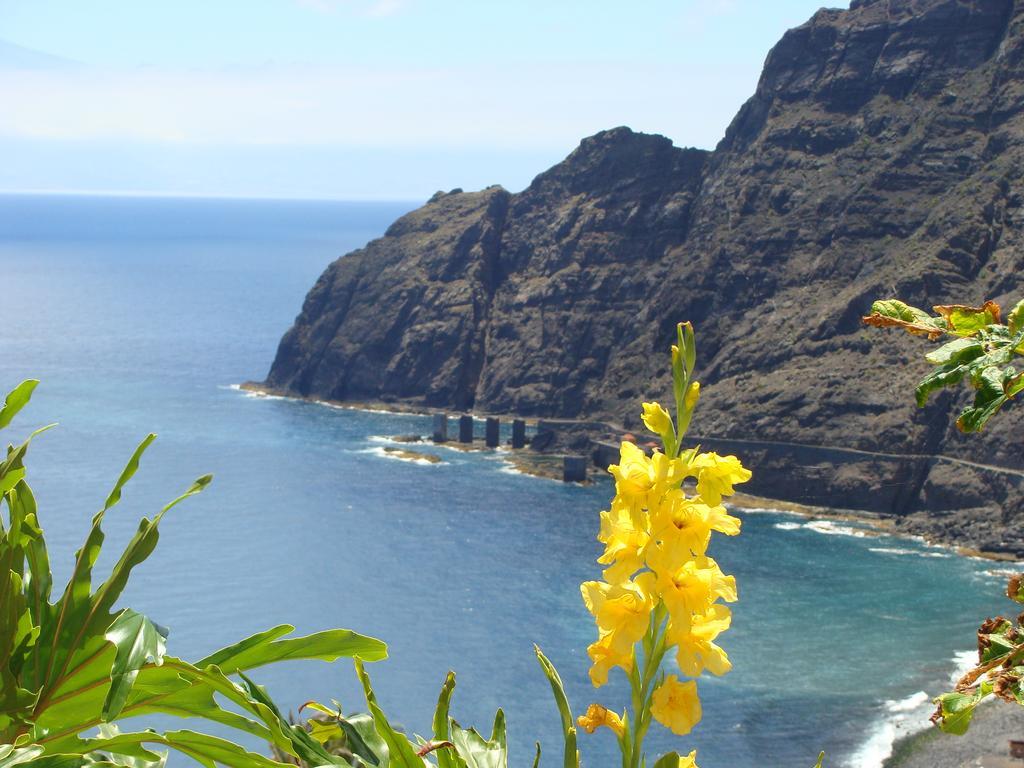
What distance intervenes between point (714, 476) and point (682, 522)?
0.14 m

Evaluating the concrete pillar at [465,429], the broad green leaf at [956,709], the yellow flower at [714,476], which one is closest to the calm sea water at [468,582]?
the concrete pillar at [465,429]

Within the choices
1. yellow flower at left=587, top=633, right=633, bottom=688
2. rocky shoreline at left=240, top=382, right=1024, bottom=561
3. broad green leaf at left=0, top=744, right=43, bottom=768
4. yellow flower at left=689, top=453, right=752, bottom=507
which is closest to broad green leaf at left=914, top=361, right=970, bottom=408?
yellow flower at left=689, top=453, right=752, bottom=507

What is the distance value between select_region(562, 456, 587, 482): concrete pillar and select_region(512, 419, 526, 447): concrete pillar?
13270 millimetres

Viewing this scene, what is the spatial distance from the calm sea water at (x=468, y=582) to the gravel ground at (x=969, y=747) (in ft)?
3.12

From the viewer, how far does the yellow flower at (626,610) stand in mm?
3121

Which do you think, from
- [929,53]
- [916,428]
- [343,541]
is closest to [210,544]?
[343,541]

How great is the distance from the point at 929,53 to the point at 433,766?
11205 centimetres

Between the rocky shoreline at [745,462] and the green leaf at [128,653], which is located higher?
the green leaf at [128,653]

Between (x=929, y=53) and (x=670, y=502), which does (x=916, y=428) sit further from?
(x=670, y=502)

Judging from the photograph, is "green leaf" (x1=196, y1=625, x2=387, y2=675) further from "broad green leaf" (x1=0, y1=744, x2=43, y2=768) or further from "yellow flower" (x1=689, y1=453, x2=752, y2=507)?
"yellow flower" (x1=689, y1=453, x2=752, y2=507)

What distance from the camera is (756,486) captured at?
89.8 metres

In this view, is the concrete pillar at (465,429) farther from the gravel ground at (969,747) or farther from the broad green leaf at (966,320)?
the broad green leaf at (966,320)

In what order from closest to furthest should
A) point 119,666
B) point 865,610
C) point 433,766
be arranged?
point 119,666 < point 433,766 < point 865,610

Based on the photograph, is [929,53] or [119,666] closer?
[119,666]
